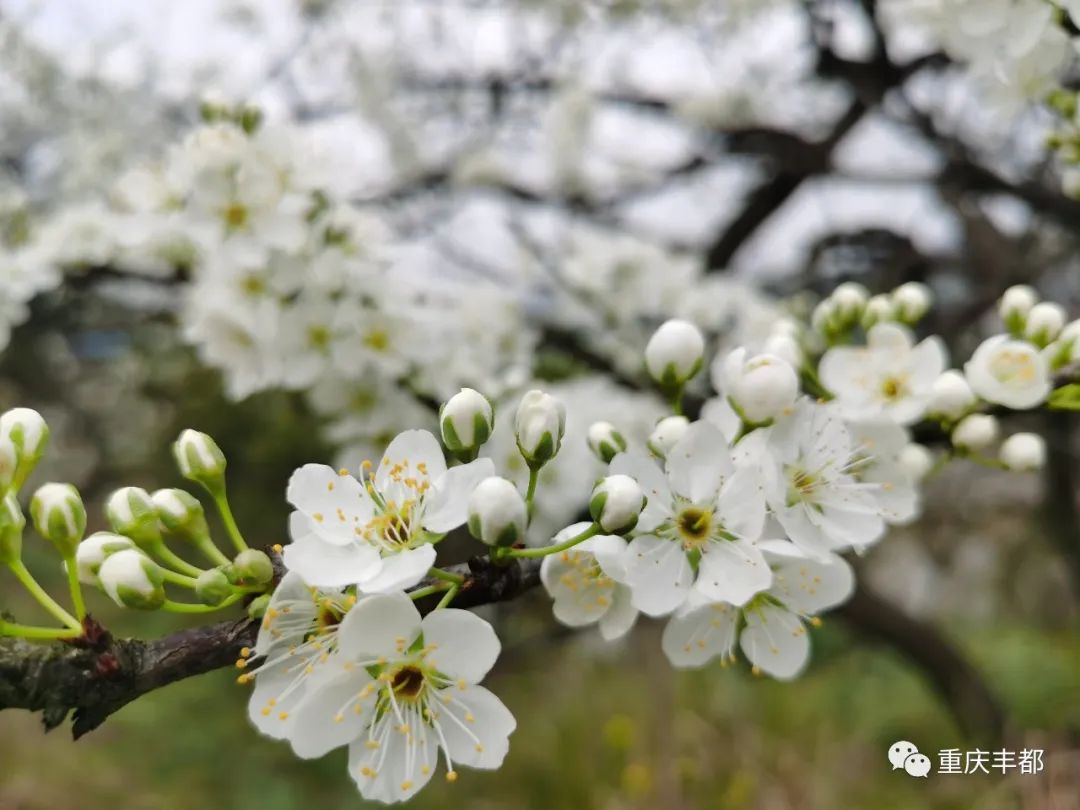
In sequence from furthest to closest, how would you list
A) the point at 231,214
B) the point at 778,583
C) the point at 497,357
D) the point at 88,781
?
1. the point at 88,781
2. the point at 497,357
3. the point at 231,214
4. the point at 778,583

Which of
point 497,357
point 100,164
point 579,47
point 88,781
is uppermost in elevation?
point 100,164

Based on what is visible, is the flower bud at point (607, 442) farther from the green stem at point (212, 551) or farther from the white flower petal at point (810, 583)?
the green stem at point (212, 551)

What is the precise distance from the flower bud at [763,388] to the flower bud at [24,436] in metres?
0.67

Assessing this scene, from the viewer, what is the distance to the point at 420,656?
0.75 meters

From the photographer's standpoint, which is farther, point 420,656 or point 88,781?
point 88,781

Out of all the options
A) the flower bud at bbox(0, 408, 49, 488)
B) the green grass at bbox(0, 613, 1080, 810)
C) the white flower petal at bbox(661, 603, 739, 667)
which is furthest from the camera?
the green grass at bbox(0, 613, 1080, 810)

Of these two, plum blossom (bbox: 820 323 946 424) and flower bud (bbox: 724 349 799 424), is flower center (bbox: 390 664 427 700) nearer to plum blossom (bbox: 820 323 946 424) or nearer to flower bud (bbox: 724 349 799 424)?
flower bud (bbox: 724 349 799 424)

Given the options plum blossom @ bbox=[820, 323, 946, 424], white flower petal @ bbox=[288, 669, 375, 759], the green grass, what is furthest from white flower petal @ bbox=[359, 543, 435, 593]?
the green grass

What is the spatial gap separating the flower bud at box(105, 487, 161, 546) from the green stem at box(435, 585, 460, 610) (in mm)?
285

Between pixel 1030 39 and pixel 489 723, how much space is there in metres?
1.10

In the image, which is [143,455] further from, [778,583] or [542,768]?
[778,583]

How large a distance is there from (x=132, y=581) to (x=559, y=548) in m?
0.37

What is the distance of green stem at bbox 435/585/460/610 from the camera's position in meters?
0.73

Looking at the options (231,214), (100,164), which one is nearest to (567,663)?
(100,164)
